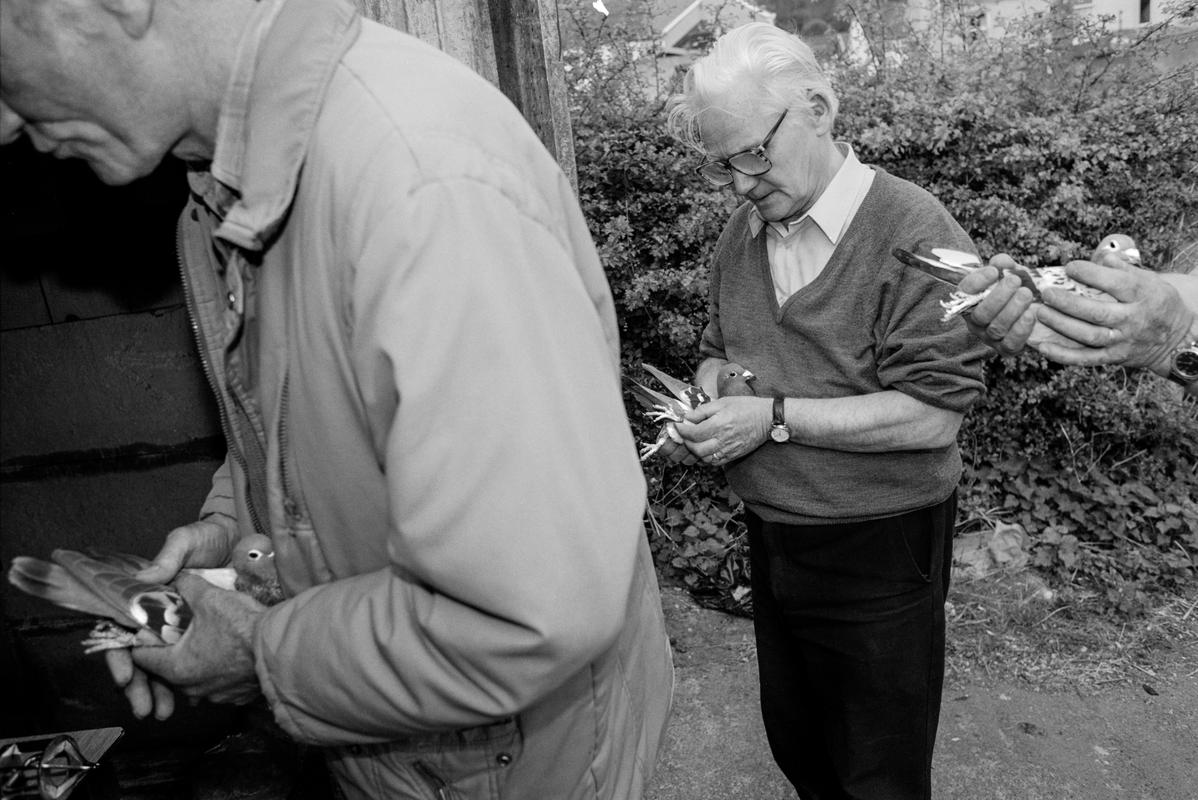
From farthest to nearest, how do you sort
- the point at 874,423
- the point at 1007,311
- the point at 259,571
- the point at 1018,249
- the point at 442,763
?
the point at 1018,249
the point at 874,423
the point at 1007,311
the point at 259,571
the point at 442,763

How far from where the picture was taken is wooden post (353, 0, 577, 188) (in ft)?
9.32

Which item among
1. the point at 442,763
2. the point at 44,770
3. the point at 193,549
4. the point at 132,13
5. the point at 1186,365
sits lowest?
the point at 44,770

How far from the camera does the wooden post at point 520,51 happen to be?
284 cm

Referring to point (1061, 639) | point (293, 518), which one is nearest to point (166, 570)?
point (293, 518)

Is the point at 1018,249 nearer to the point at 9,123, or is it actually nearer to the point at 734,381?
the point at 734,381

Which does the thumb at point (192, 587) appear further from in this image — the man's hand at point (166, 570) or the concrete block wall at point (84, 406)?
the concrete block wall at point (84, 406)

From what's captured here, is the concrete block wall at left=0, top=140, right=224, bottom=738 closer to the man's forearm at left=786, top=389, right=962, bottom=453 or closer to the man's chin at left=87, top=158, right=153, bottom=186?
the man's chin at left=87, top=158, right=153, bottom=186

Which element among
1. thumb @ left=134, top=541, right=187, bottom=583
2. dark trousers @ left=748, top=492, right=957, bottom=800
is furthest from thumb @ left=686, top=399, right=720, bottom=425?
thumb @ left=134, top=541, right=187, bottom=583

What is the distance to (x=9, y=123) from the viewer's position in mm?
1273

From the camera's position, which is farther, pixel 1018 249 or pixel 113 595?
pixel 1018 249

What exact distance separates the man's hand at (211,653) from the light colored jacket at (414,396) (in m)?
0.08

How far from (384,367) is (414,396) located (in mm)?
65

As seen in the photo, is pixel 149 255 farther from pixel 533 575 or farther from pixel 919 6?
pixel 919 6

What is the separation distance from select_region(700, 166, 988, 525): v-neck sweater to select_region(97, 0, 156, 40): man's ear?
156cm
